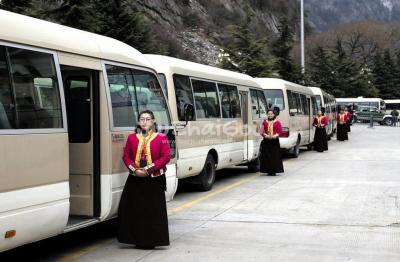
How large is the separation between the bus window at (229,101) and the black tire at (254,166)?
2298mm

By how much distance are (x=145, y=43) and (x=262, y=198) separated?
595 inches

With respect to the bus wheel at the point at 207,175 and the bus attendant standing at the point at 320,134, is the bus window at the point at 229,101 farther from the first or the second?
the bus attendant standing at the point at 320,134

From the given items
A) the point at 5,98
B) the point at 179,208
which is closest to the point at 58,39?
the point at 5,98

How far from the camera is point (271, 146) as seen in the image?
1493 centimetres

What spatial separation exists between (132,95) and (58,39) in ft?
5.73

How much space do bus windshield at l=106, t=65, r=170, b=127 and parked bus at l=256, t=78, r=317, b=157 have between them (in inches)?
412

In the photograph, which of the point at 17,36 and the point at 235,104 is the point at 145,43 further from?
the point at 17,36

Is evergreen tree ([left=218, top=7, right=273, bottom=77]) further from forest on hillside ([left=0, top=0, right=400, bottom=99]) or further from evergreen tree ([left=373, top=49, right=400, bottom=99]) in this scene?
evergreen tree ([left=373, top=49, right=400, bottom=99])

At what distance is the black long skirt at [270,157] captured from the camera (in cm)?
1495

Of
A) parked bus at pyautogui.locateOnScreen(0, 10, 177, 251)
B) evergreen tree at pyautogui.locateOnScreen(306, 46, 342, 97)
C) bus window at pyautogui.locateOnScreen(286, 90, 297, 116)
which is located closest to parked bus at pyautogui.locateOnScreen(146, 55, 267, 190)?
parked bus at pyautogui.locateOnScreen(0, 10, 177, 251)

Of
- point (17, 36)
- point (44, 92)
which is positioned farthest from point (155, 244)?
point (17, 36)

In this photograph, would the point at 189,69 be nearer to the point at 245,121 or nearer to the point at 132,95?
the point at 245,121

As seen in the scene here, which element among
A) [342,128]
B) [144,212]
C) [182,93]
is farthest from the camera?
[342,128]

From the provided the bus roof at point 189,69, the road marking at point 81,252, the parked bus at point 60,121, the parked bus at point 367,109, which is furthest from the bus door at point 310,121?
the parked bus at point 367,109
